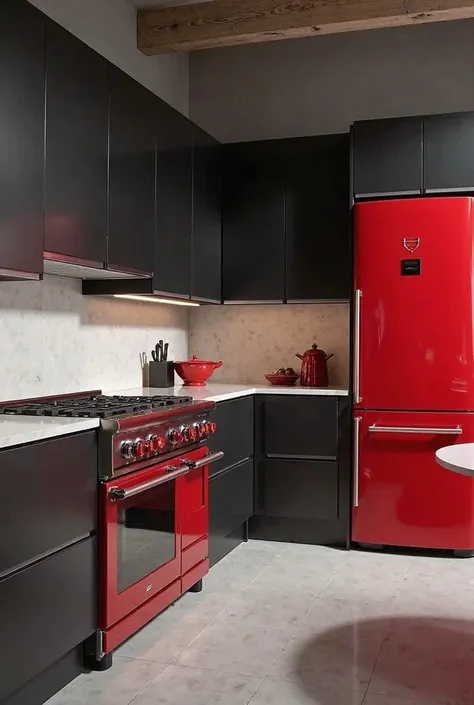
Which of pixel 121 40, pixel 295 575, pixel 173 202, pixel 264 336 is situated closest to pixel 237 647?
pixel 295 575

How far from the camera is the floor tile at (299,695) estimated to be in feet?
8.16

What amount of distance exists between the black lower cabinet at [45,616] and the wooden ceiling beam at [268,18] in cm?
309

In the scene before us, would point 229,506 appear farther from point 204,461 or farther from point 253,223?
point 253,223

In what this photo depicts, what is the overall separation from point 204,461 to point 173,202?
4.71 ft

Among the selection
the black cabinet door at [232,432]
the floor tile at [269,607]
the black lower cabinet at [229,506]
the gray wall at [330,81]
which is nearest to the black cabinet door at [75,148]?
the black cabinet door at [232,432]

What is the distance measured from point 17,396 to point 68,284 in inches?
27.3

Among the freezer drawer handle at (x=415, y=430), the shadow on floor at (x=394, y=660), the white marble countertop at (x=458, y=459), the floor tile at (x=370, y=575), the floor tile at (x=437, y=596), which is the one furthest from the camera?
the freezer drawer handle at (x=415, y=430)

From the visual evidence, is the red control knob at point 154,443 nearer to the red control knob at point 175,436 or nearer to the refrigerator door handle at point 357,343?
the red control knob at point 175,436

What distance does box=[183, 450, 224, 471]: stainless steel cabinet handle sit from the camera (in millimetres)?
3268

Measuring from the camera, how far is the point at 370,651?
9.52ft

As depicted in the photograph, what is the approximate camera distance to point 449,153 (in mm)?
4137

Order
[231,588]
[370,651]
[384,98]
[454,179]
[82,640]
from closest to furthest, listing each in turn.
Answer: [82,640] → [370,651] → [231,588] → [454,179] → [384,98]

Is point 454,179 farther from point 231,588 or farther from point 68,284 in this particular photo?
point 231,588

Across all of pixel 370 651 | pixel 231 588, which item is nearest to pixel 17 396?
pixel 231 588
